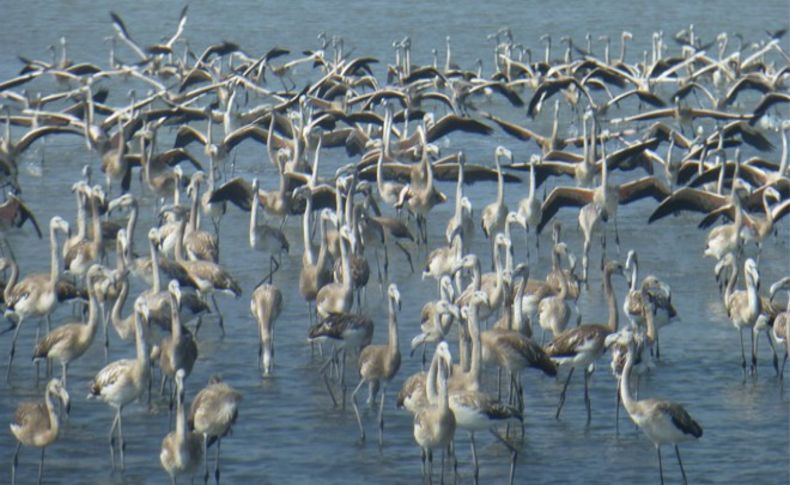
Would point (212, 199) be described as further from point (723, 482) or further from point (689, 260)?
Result: point (723, 482)

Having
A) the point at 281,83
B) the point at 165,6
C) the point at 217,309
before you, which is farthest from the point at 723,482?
the point at 165,6

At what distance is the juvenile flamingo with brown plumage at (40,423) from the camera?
12258mm

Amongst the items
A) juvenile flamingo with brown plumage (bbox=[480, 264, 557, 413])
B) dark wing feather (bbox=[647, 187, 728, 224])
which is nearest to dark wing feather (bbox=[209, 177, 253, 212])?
dark wing feather (bbox=[647, 187, 728, 224])

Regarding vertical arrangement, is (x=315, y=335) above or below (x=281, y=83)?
above

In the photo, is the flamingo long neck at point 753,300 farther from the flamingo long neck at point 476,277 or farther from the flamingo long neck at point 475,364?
the flamingo long neck at point 475,364

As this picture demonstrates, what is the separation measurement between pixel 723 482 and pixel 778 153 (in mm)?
15339

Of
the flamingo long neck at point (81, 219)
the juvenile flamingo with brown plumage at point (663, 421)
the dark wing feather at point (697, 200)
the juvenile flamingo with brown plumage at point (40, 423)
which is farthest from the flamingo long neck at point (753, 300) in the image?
the flamingo long neck at point (81, 219)

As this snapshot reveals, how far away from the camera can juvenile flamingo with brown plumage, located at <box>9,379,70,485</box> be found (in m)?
12.3

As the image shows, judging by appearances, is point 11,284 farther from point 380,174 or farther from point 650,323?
point 380,174

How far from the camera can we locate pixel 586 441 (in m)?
13.5

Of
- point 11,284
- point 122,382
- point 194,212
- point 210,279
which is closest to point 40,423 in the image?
point 122,382

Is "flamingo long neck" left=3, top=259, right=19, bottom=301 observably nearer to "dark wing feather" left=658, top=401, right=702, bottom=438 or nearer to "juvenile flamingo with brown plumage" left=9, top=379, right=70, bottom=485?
"juvenile flamingo with brown plumage" left=9, top=379, right=70, bottom=485

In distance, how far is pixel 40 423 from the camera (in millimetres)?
12352

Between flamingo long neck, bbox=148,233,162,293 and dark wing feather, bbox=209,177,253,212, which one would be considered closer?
flamingo long neck, bbox=148,233,162,293
